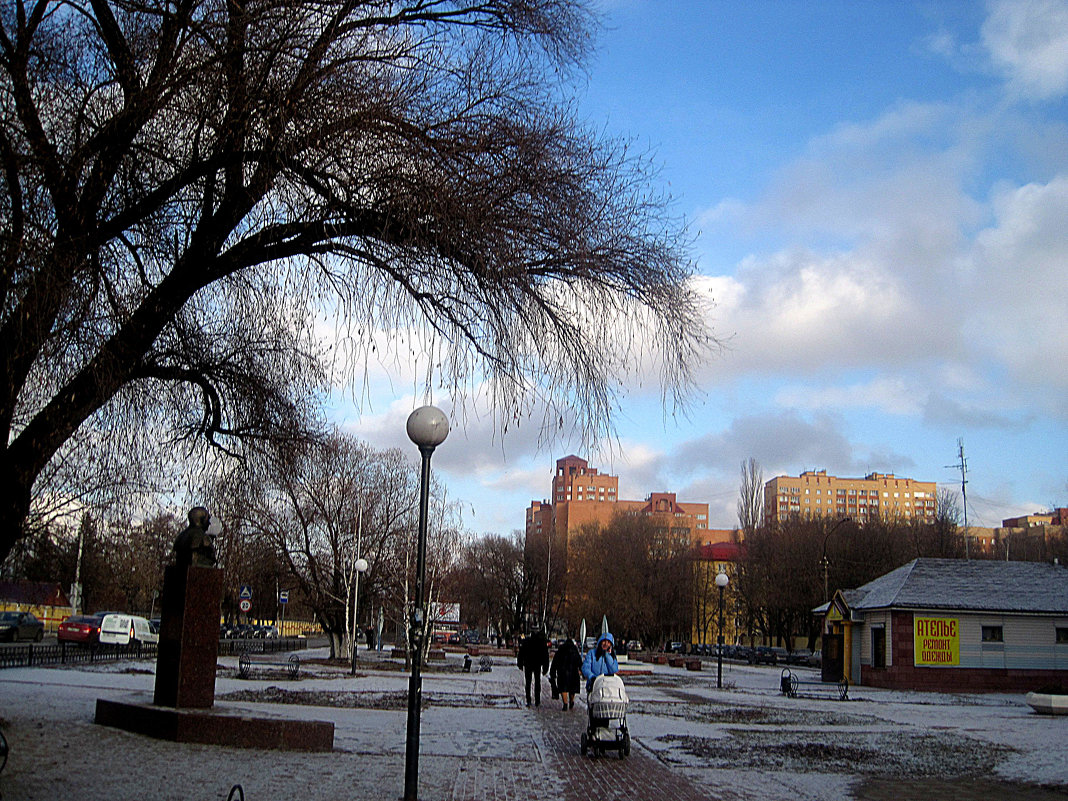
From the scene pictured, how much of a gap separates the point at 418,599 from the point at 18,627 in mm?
40341

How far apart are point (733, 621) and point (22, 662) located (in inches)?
3202

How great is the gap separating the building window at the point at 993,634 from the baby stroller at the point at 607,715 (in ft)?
89.5

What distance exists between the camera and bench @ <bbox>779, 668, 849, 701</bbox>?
94.5 feet

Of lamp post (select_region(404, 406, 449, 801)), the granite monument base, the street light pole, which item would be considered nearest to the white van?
the street light pole

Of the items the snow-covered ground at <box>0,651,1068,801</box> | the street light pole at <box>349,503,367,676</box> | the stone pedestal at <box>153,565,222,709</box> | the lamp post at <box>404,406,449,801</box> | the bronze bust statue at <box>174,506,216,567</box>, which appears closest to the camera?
the lamp post at <box>404,406,449,801</box>

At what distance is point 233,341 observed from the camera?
1053cm

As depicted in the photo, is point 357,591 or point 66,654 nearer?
point 66,654

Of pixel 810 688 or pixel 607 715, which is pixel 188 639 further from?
pixel 810 688

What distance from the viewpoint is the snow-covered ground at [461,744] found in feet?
31.4

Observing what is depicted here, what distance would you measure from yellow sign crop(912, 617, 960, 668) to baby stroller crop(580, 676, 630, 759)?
83.4 ft

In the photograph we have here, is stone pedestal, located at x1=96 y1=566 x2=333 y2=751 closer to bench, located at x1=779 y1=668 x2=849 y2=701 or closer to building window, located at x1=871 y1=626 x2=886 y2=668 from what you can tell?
bench, located at x1=779 y1=668 x2=849 y2=701

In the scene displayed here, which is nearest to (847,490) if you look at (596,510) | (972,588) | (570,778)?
(596,510)

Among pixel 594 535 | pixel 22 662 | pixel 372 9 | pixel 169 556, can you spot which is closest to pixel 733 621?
pixel 594 535

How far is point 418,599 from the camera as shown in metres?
9.09
